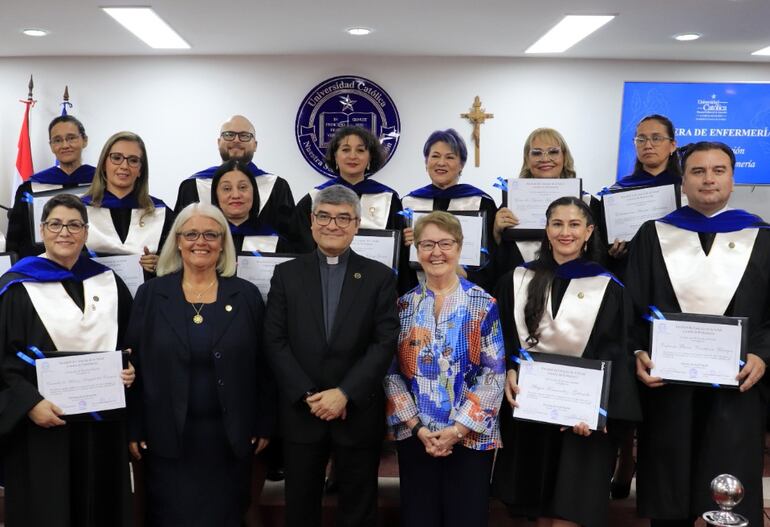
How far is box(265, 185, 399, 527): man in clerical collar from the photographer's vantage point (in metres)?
2.69

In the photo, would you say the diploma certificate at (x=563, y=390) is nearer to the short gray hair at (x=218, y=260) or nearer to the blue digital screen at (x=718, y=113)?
the short gray hair at (x=218, y=260)

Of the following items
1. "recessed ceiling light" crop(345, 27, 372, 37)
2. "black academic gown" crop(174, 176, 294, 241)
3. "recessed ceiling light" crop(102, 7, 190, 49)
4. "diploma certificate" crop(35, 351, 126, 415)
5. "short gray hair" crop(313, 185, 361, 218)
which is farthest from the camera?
"recessed ceiling light" crop(345, 27, 372, 37)

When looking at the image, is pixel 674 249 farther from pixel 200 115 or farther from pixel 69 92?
pixel 69 92

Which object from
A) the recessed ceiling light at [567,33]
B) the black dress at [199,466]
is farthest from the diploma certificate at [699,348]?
the recessed ceiling light at [567,33]

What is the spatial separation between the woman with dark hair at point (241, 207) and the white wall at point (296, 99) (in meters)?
4.04

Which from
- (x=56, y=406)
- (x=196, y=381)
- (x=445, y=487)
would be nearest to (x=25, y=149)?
(x=56, y=406)

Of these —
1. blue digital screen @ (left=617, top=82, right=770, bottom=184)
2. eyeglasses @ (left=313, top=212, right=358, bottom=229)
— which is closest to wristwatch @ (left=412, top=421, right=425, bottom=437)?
eyeglasses @ (left=313, top=212, right=358, bottom=229)

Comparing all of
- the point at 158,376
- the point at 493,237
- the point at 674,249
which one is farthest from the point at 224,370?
the point at 674,249

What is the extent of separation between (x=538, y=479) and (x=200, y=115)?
578 cm

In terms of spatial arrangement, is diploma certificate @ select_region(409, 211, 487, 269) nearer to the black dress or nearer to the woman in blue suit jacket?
the woman in blue suit jacket

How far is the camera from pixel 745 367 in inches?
107

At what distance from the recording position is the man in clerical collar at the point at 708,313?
284cm

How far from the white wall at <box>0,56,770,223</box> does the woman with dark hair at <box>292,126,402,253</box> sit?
3658 mm

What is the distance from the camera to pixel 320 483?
2.80m
